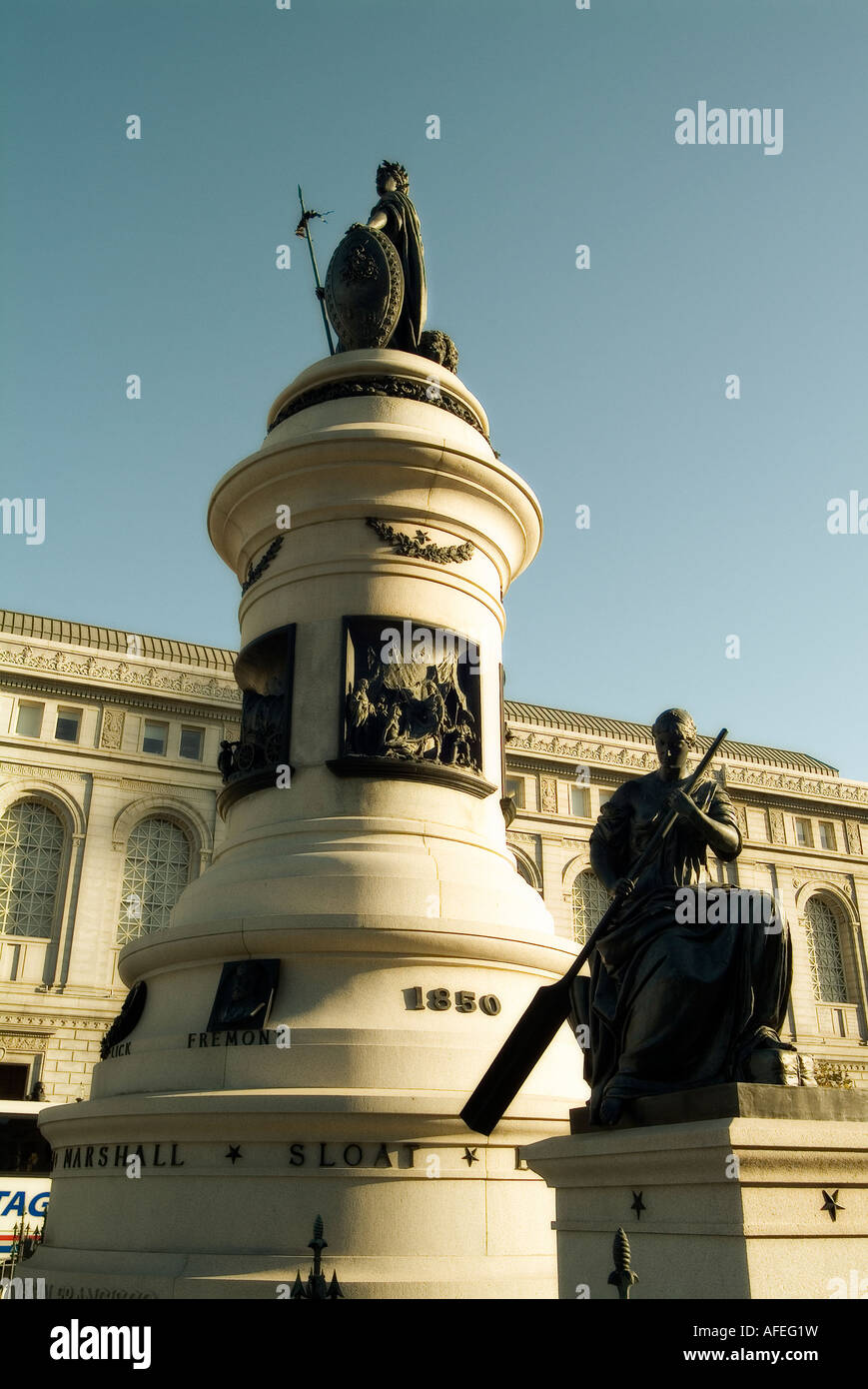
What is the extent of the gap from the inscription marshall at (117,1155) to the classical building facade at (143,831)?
1142 inches

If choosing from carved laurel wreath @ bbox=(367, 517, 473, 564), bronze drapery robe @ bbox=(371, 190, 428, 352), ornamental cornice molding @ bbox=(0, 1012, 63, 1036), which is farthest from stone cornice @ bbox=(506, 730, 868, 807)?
carved laurel wreath @ bbox=(367, 517, 473, 564)

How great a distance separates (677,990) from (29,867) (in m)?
39.3

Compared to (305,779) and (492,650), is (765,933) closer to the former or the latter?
(305,779)

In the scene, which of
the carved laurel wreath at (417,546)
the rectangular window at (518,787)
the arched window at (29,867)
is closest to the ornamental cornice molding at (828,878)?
the rectangular window at (518,787)

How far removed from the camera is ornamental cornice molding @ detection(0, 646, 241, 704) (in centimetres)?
4344

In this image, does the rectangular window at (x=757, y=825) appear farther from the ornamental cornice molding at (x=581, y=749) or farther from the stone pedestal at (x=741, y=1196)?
the stone pedestal at (x=741, y=1196)

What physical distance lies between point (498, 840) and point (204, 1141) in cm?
421

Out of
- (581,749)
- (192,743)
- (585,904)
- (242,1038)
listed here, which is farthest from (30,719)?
(242,1038)

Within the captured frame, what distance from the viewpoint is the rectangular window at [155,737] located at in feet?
147

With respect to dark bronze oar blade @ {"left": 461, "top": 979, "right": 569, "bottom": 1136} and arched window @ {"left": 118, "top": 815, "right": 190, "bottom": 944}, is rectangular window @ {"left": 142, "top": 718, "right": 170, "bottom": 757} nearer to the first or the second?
arched window @ {"left": 118, "top": 815, "right": 190, "bottom": 944}

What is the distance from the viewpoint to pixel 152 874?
43219 mm
